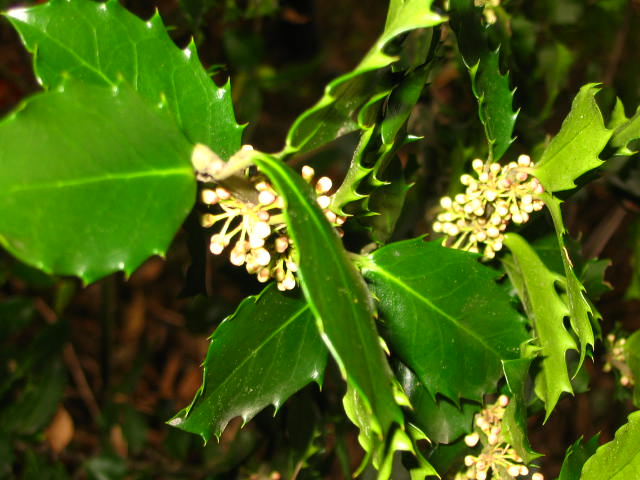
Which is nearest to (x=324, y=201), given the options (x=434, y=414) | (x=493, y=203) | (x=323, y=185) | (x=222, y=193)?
(x=323, y=185)

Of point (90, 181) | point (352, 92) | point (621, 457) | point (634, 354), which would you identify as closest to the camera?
point (90, 181)

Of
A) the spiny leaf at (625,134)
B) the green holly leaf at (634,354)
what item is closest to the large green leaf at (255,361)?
the spiny leaf at (625,134)

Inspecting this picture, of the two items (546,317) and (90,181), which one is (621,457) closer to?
(546,317)

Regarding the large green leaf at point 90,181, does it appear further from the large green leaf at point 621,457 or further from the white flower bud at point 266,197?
the large green leaf at point 621,457

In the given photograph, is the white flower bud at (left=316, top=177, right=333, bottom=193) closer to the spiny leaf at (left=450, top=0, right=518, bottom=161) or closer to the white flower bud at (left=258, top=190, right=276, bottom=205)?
the white flower bud at (left=258, top=190, right=276, bottom=205)

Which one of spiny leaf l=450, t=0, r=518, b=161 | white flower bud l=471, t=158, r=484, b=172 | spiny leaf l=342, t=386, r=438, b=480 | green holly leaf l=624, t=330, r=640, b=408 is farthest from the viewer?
green holly leaf l=624, t=330, r=640, b=408

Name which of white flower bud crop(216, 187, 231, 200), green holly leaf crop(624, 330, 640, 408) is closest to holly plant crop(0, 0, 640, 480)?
white flower bud crop(216, 187, 231, 200)
